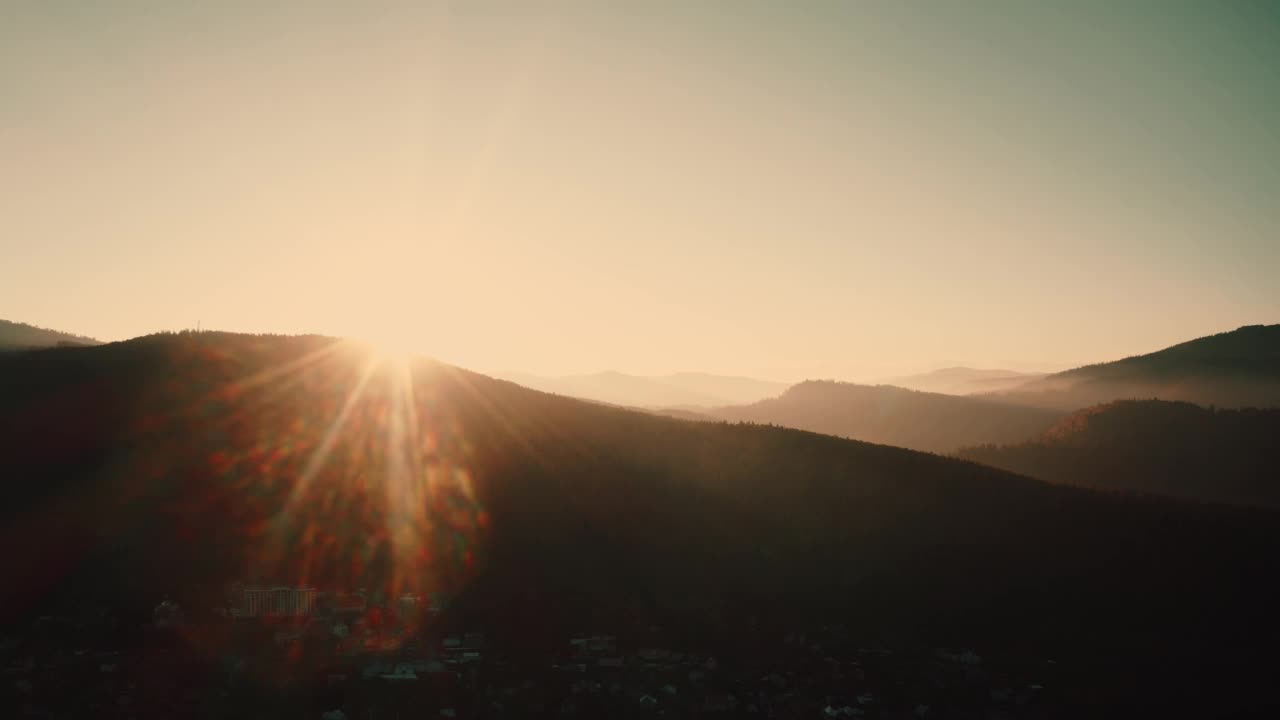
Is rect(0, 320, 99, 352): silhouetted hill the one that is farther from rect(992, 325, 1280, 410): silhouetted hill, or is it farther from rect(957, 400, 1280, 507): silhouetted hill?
rect(992, 325, 1280, 410): silhouetted hill

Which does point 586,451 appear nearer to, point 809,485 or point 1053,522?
point 809,485

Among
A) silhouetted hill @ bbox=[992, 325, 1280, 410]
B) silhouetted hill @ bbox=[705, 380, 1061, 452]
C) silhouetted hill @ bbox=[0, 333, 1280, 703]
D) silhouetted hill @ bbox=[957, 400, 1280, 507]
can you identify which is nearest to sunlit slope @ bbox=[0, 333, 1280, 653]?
silhouetted hill @ bbox=[0, 333, 1280, 703]

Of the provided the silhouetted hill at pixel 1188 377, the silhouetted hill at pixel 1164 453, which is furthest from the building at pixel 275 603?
the silhouetted hill at pixel 1188 377

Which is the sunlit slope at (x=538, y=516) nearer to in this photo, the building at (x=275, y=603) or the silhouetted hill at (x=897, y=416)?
the building at (x=275, y=603)

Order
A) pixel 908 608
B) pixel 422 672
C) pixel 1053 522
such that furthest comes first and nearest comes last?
pixel 1053 522, pixel 908 608, pixel 422 672

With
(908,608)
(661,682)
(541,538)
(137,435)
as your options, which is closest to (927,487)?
(908,608)

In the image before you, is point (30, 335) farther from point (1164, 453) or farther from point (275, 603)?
point (1164, 453)
